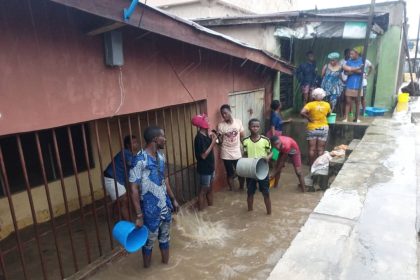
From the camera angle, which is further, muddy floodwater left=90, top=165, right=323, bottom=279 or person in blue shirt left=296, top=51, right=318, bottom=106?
person in blue shirt left=296, top=51, right=318, bottom=106

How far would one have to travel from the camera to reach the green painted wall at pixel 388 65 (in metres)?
9.20

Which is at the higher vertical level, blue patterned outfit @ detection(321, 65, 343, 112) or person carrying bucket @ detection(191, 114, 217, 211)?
blue patterned outfit @ detection(321, 65, 343, 112)

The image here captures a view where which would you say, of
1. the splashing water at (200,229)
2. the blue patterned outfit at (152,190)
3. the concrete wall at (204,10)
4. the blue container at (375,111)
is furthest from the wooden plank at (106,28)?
the concrete wall at (204,10)

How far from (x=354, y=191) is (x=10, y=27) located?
3922 millimetres

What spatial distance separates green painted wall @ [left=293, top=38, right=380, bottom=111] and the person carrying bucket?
614 cm

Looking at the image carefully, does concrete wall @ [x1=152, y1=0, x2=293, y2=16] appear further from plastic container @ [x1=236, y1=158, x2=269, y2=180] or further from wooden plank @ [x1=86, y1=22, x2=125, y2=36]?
wooden plank @ [x1=86, y1=22, x2=125, y2=36]

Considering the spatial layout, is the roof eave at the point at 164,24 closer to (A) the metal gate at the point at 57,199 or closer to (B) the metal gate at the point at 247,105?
(B) the metal gate at the point at 247,105

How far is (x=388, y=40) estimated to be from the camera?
30.5ft

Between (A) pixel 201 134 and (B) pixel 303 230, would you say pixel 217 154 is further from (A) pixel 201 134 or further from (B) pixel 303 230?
(B) pixel 303 230

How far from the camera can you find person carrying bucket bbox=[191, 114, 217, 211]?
5.70m

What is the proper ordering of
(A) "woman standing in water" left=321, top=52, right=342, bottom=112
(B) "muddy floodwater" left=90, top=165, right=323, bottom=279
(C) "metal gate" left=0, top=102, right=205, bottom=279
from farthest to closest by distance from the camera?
(A) "woman standing in water" left=321, top=52, right=342, bottom=112
(C) "metal gate" left=0, top=102, right=205, bottom=279
(B) "muddy floodwater" left=90, top=165, right=323, bottom=279

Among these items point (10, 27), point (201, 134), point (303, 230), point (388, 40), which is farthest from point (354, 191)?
point (388, 40)

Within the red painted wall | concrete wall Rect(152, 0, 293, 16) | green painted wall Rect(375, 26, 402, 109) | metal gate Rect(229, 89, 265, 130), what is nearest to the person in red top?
metal gate Rect(229, 89, 265, 130)

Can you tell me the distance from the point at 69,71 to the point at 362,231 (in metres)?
3.30
